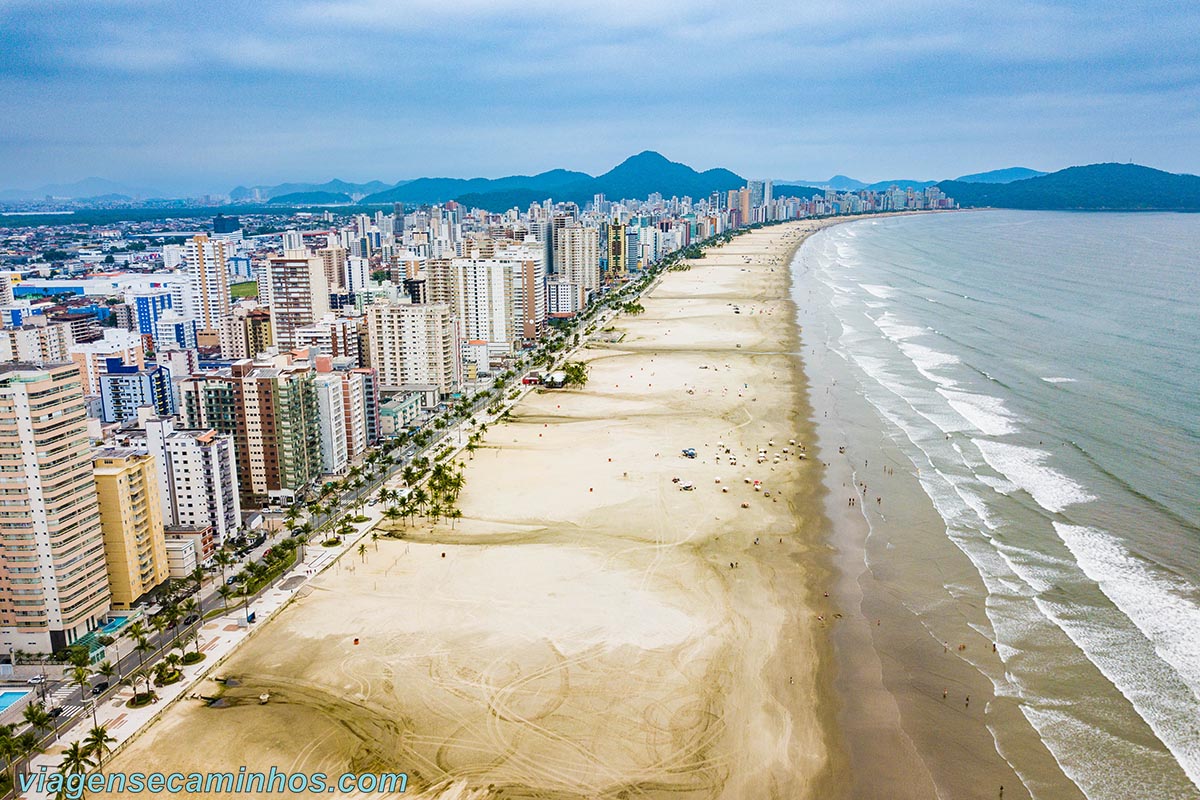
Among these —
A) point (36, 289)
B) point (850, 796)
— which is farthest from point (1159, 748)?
point (36, 289)

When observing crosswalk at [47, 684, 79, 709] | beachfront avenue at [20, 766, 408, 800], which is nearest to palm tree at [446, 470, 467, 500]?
crosswalk at [47, 684, 79, 709]

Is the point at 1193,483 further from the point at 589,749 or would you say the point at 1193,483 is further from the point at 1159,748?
the point at 589,749

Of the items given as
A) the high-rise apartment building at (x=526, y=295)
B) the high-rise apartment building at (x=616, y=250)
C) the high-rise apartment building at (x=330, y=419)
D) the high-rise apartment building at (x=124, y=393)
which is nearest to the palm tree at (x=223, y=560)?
the high-rise apartment building at (x=330, y=419)

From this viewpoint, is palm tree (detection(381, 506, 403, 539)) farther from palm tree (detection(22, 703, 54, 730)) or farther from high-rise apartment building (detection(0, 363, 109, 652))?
palm tree (detection(22, 703, 54, 730))

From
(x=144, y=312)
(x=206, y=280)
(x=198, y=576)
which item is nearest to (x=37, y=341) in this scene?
(x=144, y=312)

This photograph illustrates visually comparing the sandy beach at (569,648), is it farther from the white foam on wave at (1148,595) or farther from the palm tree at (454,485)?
the white foam on wave at (1148,595)

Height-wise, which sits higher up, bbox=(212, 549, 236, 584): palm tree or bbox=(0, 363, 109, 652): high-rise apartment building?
bbox=(0, 363, 109, 652): high-rise apartment building
